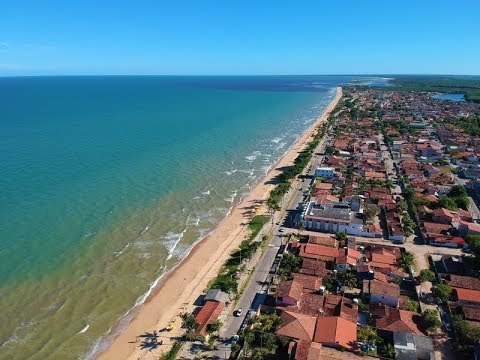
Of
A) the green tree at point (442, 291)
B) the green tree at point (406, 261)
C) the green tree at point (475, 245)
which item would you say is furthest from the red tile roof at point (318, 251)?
the green tree at point (475, 245)

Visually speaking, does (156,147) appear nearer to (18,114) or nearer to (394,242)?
(394,242)

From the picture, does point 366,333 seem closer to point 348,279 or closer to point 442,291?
point 348,279

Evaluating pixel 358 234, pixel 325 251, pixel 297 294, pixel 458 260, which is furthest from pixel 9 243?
pixel 458 260

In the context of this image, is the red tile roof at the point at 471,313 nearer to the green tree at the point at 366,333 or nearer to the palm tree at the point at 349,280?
the green tree at the point at 366,333

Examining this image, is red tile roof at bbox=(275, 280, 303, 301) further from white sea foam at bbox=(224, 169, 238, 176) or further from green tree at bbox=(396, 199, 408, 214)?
white sea foam at bbox=(224, 169, 238, 176)

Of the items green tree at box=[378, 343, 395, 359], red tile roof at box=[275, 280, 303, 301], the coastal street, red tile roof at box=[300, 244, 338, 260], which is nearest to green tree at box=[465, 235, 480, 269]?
red tile roof at box=[300, 244, 338, 260]
